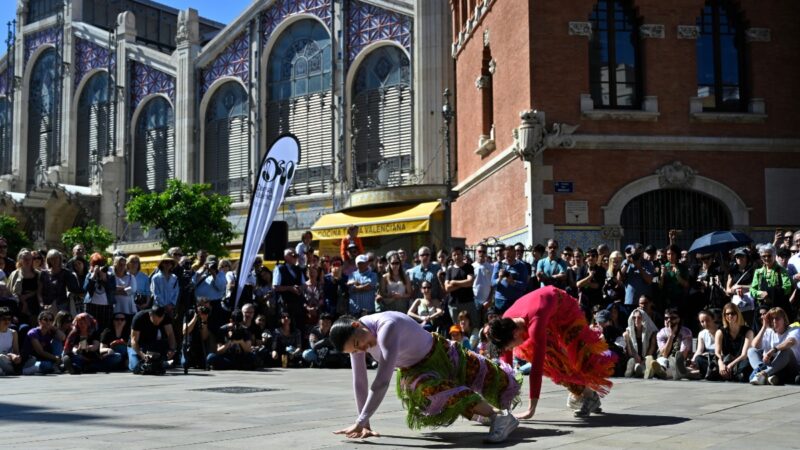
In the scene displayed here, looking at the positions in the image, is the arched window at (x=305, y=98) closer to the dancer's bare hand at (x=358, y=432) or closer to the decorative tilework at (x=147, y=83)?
the decorative tilework at (x=147, y=83)

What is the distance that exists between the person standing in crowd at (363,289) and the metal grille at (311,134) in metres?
25.9

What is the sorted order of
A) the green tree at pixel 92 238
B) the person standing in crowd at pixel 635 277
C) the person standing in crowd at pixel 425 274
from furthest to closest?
the green tree at pixel 92 238 < the person standing in crowd at pixel 425 274 < the person standing in crowd at pixel 635 277

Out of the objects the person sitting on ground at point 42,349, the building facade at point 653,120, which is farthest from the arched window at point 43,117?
the person sitting on ground at point 42,349

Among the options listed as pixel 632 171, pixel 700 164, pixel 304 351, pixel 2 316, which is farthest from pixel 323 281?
pixel 700 164

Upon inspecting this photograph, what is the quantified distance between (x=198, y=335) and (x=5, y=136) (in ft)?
161

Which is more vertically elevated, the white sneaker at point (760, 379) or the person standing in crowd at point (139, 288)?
the person standing in crowd at point (139, 288)

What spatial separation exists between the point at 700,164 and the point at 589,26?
12.4ft

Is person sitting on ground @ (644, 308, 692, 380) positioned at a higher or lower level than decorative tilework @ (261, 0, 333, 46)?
lower

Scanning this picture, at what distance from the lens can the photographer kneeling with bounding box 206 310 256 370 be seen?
16438 mm

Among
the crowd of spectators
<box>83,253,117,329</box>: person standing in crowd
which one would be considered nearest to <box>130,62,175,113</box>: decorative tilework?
the crowd of spectators

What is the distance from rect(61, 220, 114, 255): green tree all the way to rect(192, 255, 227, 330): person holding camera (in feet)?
108

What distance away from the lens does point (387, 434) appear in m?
8.15

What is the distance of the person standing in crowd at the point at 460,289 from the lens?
56.4 feet

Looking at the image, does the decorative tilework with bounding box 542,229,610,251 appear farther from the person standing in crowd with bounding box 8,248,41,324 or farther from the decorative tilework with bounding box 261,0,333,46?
the decorative tilework with bounding box 261,0,333,46
